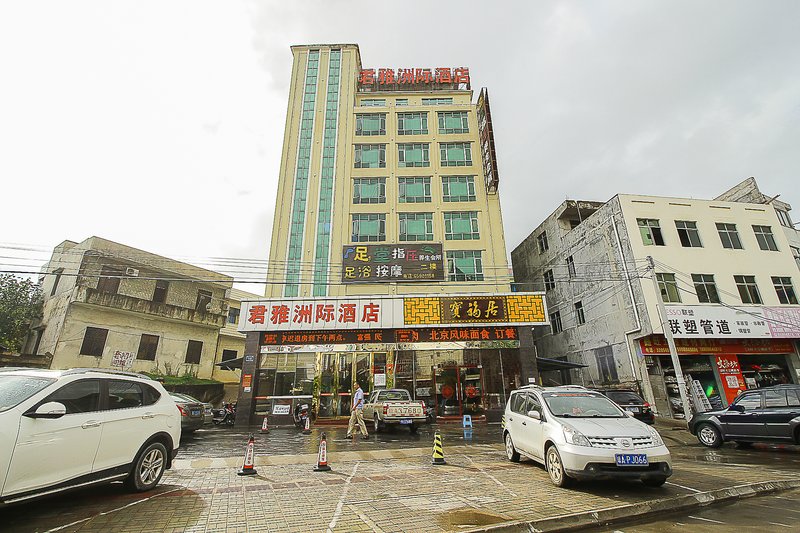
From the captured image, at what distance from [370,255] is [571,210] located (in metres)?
15.4

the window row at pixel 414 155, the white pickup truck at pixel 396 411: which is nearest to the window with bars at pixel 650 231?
the window row at pixel 414 155

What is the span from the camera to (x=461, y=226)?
87.4 ft

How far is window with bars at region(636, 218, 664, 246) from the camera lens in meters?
22.1

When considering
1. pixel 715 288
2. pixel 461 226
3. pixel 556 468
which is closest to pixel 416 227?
pixel 461 226

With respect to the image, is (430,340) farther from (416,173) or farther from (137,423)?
(137,423)

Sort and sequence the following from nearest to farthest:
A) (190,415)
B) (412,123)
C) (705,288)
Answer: (190,415) < (705,288) < (412,123)

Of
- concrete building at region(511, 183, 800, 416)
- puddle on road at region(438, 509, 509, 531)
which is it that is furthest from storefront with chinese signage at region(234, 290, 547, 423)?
puddle on road at region(438, 509, 509, 531)

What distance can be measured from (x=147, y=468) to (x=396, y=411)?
974 centimetres

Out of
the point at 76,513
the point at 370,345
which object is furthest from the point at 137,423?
the point at 370,345

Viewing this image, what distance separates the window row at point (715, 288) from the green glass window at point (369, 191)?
1847 centimetres

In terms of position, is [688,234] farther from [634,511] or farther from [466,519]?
[466,519]

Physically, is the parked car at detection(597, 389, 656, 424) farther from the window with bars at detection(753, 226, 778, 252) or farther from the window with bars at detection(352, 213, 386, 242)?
the window with bars at detection(753, 226, 778, 252)

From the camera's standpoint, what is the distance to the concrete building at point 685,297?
20.2 meters

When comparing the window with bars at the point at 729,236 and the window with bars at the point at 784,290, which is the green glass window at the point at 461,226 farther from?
the window with bars at the point at 784,290
